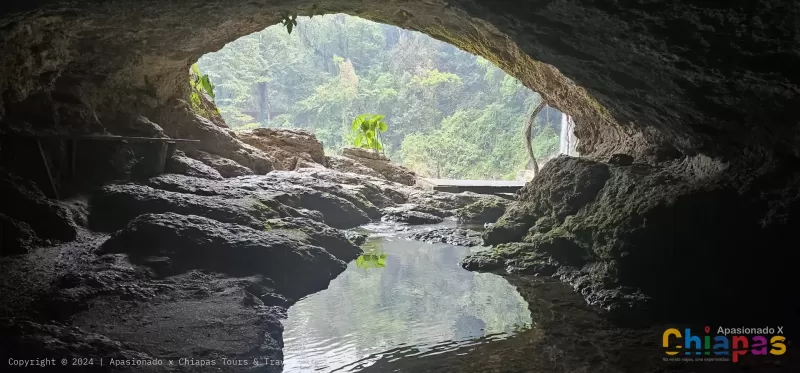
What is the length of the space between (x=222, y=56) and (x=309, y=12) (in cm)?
2603

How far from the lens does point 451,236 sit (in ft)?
32.1

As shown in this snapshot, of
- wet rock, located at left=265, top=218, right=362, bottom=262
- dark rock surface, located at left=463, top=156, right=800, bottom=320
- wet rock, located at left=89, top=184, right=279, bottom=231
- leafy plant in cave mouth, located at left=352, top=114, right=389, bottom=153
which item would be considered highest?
leafy plant in cave mouth, located at left=352, top=114, right=389, bottom=153

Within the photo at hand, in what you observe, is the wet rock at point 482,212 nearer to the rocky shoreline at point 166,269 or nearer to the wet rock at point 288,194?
the wet rock at point 288,194

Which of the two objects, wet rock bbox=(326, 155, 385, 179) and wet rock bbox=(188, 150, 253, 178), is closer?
wet rock bbox=(188, 150, 253, 178)

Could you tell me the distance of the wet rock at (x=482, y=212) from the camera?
38.7 feet

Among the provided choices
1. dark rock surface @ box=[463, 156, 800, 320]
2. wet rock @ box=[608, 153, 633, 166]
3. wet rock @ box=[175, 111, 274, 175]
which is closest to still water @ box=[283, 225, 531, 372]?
dark rock surface @ box=[463, 156, 800, 320]

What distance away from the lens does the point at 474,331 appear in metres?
4.83

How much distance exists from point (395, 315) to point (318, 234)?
2.71 m

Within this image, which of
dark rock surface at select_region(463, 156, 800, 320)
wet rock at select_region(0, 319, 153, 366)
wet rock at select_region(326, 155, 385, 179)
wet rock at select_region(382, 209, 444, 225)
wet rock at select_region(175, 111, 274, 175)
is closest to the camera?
wet rock at select_region(0, 319, 153, 366)

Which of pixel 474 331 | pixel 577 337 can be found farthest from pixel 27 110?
pixel 577 337

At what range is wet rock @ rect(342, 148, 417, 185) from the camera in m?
16.5

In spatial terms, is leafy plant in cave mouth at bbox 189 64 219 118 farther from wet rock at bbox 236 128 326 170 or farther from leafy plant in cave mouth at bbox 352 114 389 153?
leafy plant in cave mouth at bbox 352 114 389 153

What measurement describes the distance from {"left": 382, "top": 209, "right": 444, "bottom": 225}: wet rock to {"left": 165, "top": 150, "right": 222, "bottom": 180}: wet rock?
3.90 meters

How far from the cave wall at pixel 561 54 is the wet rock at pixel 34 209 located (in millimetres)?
820
